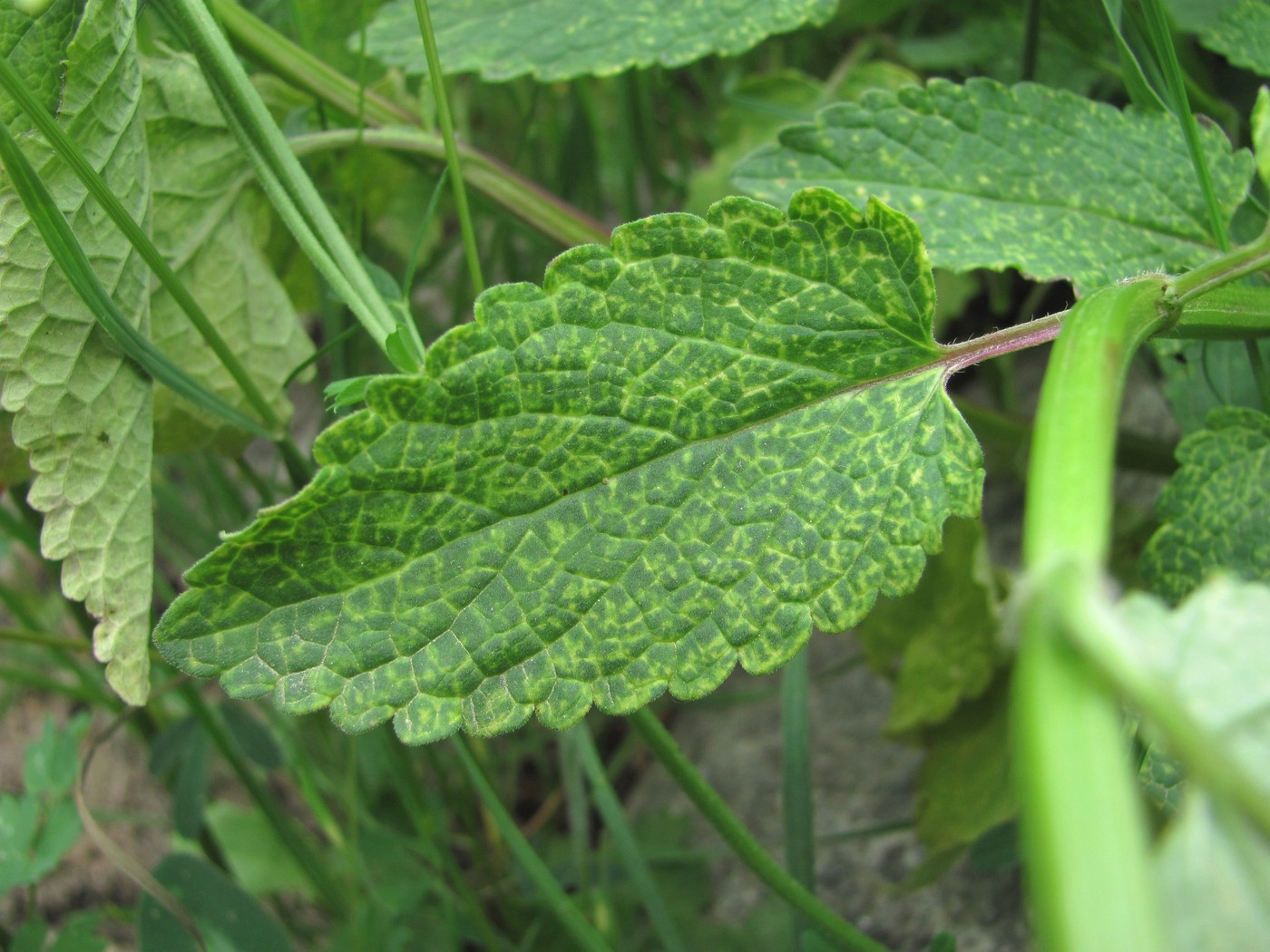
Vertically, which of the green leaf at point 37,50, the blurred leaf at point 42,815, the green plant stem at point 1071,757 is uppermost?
the green leaf at point 37,50

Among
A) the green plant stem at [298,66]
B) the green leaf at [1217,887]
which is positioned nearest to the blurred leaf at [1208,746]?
the green leaf at [1217,887]

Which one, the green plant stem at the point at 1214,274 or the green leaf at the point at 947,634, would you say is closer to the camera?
the green plant stem at the point at 1214,274

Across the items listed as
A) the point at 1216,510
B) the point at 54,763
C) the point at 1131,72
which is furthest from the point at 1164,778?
the point at 54,763

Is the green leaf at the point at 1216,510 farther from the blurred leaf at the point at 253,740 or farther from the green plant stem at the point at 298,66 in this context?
the blurred leaf at the point at 253,740

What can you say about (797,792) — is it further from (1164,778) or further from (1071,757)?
(1071,757)

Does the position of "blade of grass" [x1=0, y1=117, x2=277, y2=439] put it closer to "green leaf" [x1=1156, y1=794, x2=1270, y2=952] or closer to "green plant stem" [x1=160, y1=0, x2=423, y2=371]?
"green plant stem" [x1=160, y1=0, x2=423, y2=371]

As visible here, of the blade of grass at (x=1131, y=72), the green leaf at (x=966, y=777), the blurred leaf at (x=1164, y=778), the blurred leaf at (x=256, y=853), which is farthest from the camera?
the blurred leaf at (x=256, y=853)
